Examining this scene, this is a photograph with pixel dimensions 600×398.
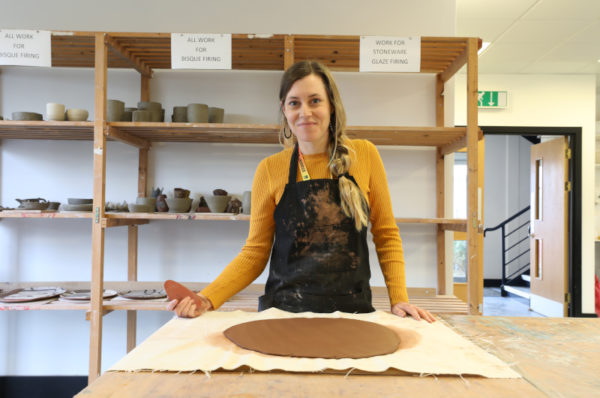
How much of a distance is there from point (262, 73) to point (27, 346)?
7.40ft

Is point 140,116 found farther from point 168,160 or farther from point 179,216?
point 179,216

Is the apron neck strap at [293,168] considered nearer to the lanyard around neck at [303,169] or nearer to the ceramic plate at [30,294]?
the lanyard around neck at [303,169]

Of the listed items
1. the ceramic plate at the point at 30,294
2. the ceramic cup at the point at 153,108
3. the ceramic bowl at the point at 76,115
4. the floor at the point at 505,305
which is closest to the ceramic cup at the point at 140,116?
the ceramic cup at the point at 153,108

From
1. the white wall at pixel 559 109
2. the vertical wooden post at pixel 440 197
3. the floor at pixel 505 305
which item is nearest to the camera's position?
the vertical wooden post at pixel 440 197

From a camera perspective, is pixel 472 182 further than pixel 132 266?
No

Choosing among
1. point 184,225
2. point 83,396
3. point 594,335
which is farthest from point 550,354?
point 184,225

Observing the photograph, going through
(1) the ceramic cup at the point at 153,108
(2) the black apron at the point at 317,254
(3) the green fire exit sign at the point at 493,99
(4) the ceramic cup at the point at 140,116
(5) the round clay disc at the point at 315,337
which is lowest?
(5) the round clay disc at the point at 315,337

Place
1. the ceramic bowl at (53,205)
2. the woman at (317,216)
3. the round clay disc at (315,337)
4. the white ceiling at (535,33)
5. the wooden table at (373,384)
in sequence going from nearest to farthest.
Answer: the wooden table at (373,384) → the round clay disc at (315,337) → the woman at (317,216) → the ceramic bowl at (53,205) → the white ceiling at (535,33)

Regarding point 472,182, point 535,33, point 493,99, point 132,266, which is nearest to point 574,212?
point 493,99

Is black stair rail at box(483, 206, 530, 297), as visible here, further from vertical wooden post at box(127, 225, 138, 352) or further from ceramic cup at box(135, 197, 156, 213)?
ceramic cup at box(135, 197, 156, 213)

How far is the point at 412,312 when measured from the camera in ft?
3.88

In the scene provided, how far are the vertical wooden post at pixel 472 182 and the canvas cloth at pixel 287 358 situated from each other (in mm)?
1317

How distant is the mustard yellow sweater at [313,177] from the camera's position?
1407mm

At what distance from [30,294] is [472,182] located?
248 centimetres
